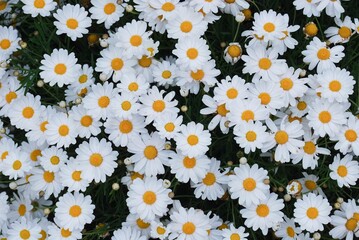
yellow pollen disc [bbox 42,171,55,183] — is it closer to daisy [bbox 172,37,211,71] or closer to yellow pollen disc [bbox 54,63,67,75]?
yellow pollen disc [bbox 54,63,67,75]

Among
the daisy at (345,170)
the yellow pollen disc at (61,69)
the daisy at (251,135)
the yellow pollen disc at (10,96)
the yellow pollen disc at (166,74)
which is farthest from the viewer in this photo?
the yellow pollen disc at (10,96)

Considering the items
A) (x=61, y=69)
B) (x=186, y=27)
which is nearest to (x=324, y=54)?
(x=186, y=27)

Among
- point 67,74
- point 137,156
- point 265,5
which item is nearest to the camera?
point 137,156

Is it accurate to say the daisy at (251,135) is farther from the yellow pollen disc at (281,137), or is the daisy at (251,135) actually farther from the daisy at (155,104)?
the daisy at (155,104)

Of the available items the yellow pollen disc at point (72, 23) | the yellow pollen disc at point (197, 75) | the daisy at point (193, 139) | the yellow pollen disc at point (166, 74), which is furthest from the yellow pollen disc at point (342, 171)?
the yellow pollen disc at point (72, 23)

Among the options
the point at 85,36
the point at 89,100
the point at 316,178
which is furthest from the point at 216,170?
the point at 85,36

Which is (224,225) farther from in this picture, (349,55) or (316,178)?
(349,55)
